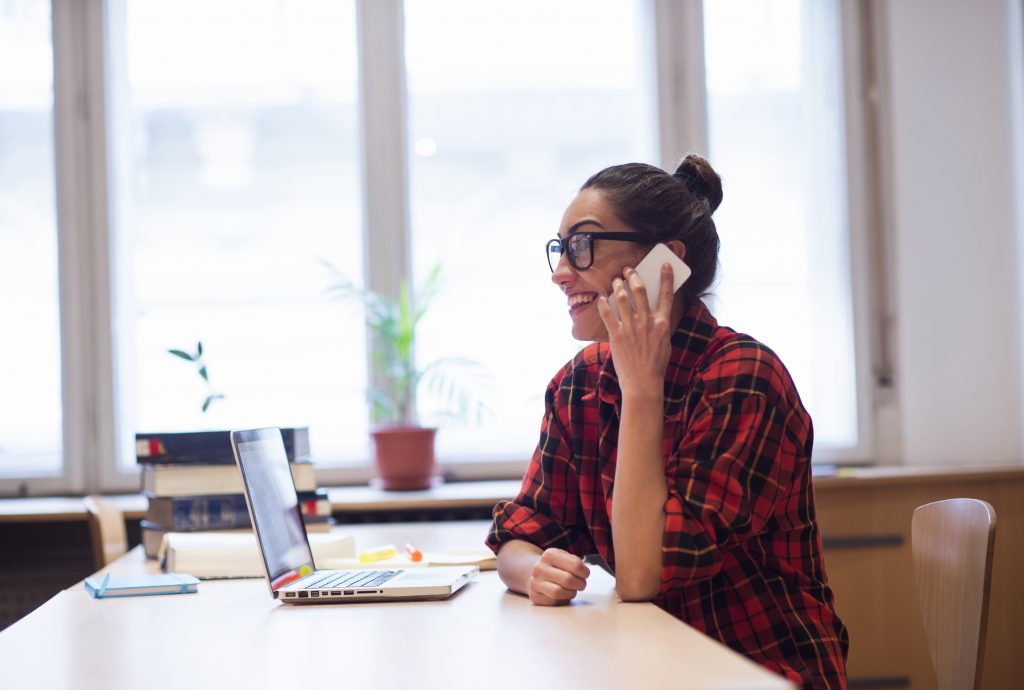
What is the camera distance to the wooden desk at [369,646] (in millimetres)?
1068

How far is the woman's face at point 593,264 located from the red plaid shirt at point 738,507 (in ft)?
0.42

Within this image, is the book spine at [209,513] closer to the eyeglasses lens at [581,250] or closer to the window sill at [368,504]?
the window sill at [368,504]

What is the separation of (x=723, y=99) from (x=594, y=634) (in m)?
2.83

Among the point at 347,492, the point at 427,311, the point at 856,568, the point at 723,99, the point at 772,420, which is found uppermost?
the point at 723,99

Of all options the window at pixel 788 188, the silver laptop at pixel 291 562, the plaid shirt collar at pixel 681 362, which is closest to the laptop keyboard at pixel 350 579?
the silver laptop at pixel 291 562

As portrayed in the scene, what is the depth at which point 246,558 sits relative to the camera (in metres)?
1.86

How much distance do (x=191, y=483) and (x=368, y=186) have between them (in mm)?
1638

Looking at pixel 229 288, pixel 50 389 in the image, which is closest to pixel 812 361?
pixel 229 288

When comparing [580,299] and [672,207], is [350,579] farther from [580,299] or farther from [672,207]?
[672,207]

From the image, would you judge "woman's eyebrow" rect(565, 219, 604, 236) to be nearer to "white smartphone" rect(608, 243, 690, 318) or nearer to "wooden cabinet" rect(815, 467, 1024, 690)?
"white smartphone" rect(608, 243, 690, 318)

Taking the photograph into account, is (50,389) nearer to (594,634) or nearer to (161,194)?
(161,194)

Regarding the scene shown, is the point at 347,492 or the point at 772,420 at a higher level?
the point at 772,420

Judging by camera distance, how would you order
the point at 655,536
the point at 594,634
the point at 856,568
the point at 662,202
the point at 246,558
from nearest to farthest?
the point at 594,634
the point at 655,536
the point at 662,202
the point at 246,558
the point at 856,568

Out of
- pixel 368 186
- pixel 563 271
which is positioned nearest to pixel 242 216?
pixel 368 186
